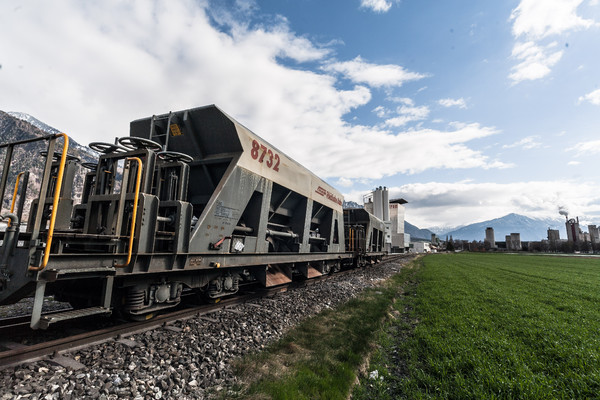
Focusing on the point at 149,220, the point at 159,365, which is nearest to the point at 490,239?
the point at 149,220

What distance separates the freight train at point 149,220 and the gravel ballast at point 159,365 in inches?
21.6

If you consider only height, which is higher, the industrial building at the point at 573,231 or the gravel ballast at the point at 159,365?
the industrial building at the point at 573,231

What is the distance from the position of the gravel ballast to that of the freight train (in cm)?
55

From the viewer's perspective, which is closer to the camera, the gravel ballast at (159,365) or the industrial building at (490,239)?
the gravel ballast at (159,365)

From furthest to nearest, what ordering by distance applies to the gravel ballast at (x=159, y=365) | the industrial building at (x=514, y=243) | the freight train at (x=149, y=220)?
the industrial building at (x=514, y=243) < the freight train at (x=149, y=220) < the gravel ballast at (x=159, y=365)

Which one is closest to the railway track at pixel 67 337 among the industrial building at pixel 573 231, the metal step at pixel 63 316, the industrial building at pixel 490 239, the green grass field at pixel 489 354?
the metal step at pixel 63 316

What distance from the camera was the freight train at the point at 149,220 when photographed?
4082mm

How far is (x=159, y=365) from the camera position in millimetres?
3973

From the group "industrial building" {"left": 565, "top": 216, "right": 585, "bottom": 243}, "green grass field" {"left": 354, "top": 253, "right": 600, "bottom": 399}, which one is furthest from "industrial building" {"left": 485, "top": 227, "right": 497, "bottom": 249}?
"green grass field" {"left": 354, "top": 253, "right": 600, "bottom": 399}

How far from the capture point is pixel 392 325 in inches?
276

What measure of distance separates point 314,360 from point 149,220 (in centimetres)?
354

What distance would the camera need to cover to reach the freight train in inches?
161

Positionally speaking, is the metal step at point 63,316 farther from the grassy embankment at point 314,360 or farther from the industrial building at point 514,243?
the industrial building at point 514,243

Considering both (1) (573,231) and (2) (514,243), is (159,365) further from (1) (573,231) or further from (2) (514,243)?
(1) (573,231)
